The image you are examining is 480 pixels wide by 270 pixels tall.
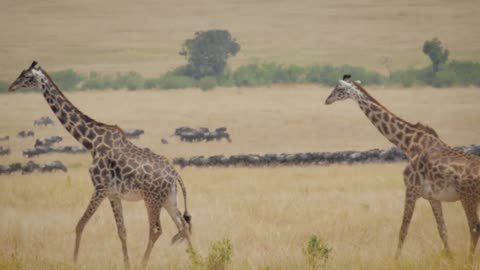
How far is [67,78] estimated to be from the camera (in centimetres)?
8000

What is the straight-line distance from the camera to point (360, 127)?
49.8m

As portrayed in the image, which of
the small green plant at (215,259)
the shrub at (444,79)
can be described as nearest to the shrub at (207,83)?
the shrub at (444,79)

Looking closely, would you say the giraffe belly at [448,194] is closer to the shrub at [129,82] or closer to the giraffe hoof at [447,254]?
the giraffe hoof at [447,254]

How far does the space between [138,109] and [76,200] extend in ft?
129

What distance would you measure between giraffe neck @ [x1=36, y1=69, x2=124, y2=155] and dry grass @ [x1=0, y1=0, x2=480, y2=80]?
74845 millimetres

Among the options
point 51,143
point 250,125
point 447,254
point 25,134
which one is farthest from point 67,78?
point 447,254

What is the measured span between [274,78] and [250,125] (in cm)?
2769

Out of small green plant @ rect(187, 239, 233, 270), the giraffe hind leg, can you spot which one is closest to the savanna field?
small green plant @ rect(187, 239, 233, 270)

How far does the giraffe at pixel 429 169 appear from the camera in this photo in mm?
12125

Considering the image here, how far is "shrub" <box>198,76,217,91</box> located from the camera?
71.7 metres

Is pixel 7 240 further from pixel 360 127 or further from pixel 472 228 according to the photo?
pixel 360 127

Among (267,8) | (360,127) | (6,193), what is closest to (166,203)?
(6,193)

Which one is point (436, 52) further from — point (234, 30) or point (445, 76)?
point (234, 30)

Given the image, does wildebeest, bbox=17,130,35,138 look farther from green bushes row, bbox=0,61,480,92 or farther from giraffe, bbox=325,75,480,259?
giraffe, bbox=325,75,480,259
